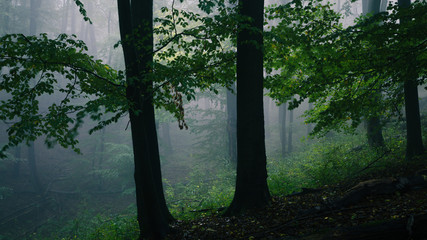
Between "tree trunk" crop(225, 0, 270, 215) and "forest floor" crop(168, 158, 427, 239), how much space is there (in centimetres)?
39

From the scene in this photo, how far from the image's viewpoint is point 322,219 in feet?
15.7

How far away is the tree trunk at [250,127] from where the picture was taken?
628cm

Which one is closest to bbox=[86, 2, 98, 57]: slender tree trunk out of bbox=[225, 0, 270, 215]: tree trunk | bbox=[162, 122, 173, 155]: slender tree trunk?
bbox=[162, 122, 173, 155]: slender tree trunk

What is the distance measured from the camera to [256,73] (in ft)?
20.8

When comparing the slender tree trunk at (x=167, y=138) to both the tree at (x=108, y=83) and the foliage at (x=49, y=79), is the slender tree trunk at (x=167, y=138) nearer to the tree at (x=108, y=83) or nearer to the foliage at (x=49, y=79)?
the tree at (x=108, y=83)

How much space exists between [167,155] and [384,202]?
2338 cm

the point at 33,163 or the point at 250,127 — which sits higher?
the point at 250,127

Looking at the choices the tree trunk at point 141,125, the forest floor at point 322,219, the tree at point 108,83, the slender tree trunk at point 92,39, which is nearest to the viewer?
the forest floor at point 322,219

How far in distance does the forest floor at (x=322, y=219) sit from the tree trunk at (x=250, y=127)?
39 cm

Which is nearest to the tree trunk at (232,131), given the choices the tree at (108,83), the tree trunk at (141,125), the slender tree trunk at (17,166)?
the tree at (108,83)

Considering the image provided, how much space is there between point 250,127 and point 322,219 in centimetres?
246

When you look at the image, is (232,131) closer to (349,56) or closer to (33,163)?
(349,56)

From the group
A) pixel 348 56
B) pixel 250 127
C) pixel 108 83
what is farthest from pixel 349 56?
pixel 108 83

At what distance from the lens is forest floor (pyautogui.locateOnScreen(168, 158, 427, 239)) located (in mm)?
3600
